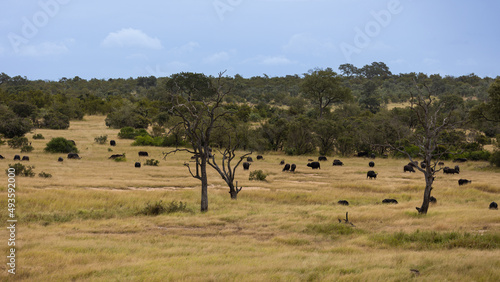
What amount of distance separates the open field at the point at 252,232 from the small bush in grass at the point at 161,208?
1.23ft

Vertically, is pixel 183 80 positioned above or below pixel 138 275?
above

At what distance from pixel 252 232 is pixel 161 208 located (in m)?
4.97

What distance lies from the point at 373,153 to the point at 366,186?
21790 mm

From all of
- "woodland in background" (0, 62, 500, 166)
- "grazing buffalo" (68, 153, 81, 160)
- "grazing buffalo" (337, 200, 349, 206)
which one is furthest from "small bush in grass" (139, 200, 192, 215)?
"grazing buffalo" (68, 153, 81, 160)

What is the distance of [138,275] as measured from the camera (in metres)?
8.21

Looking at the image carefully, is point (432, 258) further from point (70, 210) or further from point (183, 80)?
point (183, 80)

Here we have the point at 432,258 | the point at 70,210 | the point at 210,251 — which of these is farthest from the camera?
the point at 70,210

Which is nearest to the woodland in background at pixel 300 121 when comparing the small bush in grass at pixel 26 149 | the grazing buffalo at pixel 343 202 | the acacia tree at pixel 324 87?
the acacia tree at pixel 324 87

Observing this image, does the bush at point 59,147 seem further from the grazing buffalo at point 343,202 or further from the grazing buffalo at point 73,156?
the grazing buffalo at point 343,202

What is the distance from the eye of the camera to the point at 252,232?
13641 mm

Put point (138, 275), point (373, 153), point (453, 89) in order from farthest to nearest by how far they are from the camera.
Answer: point (453, 89), point (373, 153), point (138, 275)

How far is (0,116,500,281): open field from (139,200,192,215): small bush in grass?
376mm

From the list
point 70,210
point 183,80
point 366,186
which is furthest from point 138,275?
point 183,80

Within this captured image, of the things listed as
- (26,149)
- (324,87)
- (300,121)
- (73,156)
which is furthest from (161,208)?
(324,87)
